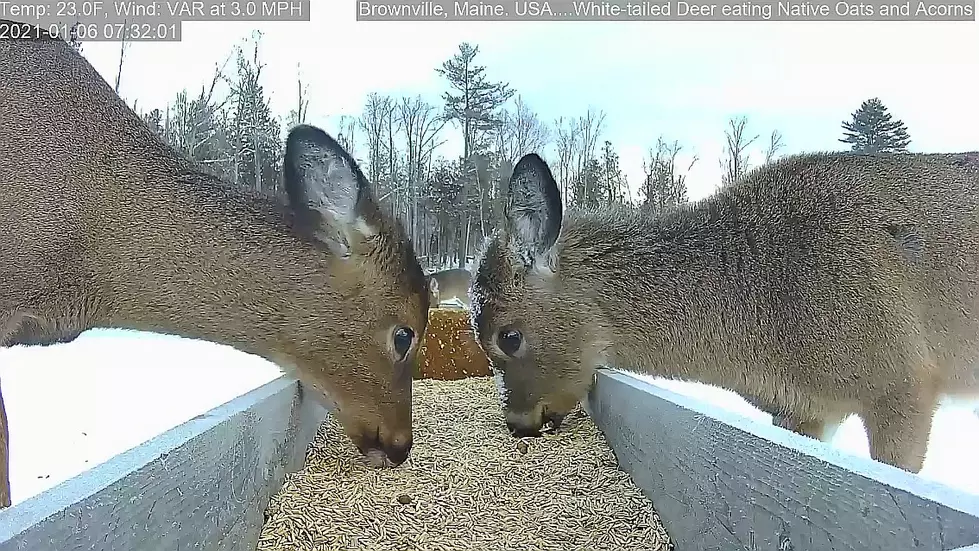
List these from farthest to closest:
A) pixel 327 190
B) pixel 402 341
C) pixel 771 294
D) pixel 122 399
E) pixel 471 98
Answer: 1. pixel 471 98
2. pixel 122 399
3. pixel 771 294
4. pixel 402 341
5. pixel 327 190

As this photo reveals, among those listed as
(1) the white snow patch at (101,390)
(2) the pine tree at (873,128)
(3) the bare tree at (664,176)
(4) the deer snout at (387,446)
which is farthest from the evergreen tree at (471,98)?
(4) the deer snout at (387,446)

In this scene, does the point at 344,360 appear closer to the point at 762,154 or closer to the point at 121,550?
the point at 121,550

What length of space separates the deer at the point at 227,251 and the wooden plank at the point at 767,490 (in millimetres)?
854

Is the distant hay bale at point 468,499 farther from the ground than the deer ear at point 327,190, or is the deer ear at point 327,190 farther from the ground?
the deer ear at point 327,190

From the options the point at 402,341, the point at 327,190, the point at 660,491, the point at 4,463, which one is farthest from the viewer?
the point at 402,341

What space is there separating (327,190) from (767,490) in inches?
67.9

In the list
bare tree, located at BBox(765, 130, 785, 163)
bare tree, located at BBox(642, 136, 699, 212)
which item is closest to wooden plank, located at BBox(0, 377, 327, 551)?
bare tree, located at BBox(642, 136, 699, 212)

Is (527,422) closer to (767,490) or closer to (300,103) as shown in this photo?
(767,490)

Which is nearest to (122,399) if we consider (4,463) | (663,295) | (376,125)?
(4,463)

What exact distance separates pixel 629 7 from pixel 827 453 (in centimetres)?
506

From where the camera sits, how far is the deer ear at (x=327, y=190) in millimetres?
2555

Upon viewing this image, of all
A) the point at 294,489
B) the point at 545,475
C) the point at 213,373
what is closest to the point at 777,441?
the point at 545,475

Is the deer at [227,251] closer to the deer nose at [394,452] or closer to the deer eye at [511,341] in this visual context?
the deer nose at [394,452]

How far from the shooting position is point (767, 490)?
140 cm
